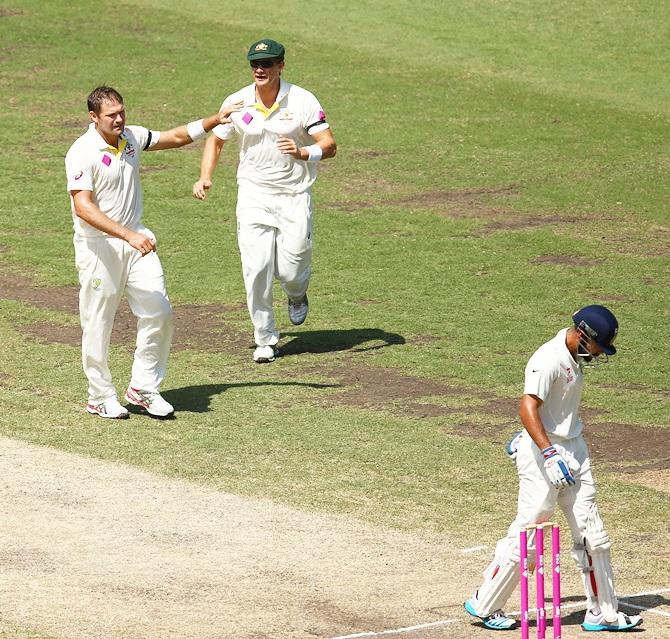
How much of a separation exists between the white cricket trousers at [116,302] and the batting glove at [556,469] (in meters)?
4.22

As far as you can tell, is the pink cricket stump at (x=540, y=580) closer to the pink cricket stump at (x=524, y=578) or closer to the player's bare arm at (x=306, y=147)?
the pink cricket stump at (x=524, y=578)

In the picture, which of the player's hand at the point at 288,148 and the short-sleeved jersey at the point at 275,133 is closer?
the player's hand at the point at 288,148

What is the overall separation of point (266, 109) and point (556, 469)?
6163 millimetres

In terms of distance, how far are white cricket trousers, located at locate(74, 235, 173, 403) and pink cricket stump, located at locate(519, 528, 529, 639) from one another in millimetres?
4329

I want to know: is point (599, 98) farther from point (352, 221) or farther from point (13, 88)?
point (13, 88)

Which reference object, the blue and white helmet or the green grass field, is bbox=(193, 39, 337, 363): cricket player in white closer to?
the green grass field

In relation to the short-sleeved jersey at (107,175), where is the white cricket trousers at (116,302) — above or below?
below

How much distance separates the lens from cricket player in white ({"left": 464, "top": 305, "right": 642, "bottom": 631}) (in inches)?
305

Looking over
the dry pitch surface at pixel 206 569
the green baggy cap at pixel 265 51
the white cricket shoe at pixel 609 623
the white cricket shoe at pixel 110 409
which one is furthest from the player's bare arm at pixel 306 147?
the white cricket shoe at pixel 609 623

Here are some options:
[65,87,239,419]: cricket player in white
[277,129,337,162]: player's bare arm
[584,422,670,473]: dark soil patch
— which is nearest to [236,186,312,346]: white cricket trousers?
[277,129,337,162]: player's bare arm

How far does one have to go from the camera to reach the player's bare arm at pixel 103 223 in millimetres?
10594

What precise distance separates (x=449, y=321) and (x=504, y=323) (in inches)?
20.4

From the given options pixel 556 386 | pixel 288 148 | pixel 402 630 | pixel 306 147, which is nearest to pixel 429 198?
pixel 306 147

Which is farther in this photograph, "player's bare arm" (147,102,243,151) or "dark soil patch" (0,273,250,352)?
"dark soil patch" (0,273,250,352)
